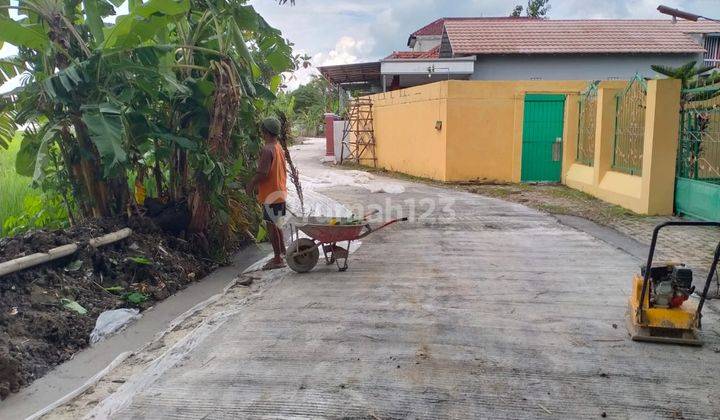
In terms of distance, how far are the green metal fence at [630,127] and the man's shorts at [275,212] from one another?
7534mm

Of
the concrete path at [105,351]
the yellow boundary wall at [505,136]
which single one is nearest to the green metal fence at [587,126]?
the yellow boundary wall at [505,136]

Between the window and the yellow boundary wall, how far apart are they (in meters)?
14.2

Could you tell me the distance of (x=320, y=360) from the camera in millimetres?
4355

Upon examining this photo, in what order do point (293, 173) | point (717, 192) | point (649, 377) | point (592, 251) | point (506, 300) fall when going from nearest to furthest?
point (649, 377) → point (506, 300) → point (592, 251) → point (293, 173) → point (717, 192)

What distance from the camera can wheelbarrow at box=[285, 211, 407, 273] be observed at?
21.7 ft

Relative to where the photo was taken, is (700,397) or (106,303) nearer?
(700,397)

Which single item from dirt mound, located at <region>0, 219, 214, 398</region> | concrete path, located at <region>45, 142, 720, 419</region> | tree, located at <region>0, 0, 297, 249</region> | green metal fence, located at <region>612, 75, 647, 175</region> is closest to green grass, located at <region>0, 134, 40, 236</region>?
tree, located at <region>0, 0, 297, 249</region>

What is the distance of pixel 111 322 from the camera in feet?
18.5

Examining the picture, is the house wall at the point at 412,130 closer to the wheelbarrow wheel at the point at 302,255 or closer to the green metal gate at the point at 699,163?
the green metal gate at the point at 699,163

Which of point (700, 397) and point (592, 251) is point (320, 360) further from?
point (592, 251)

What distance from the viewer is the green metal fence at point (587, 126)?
1437 cm

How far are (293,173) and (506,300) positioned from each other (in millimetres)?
4000

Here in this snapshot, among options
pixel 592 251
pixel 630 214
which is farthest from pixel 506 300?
pixel 630 214

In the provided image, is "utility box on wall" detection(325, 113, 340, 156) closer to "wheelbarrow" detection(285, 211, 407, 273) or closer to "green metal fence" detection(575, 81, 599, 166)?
"green metal fence" detection(575, 81, 599, 166)
